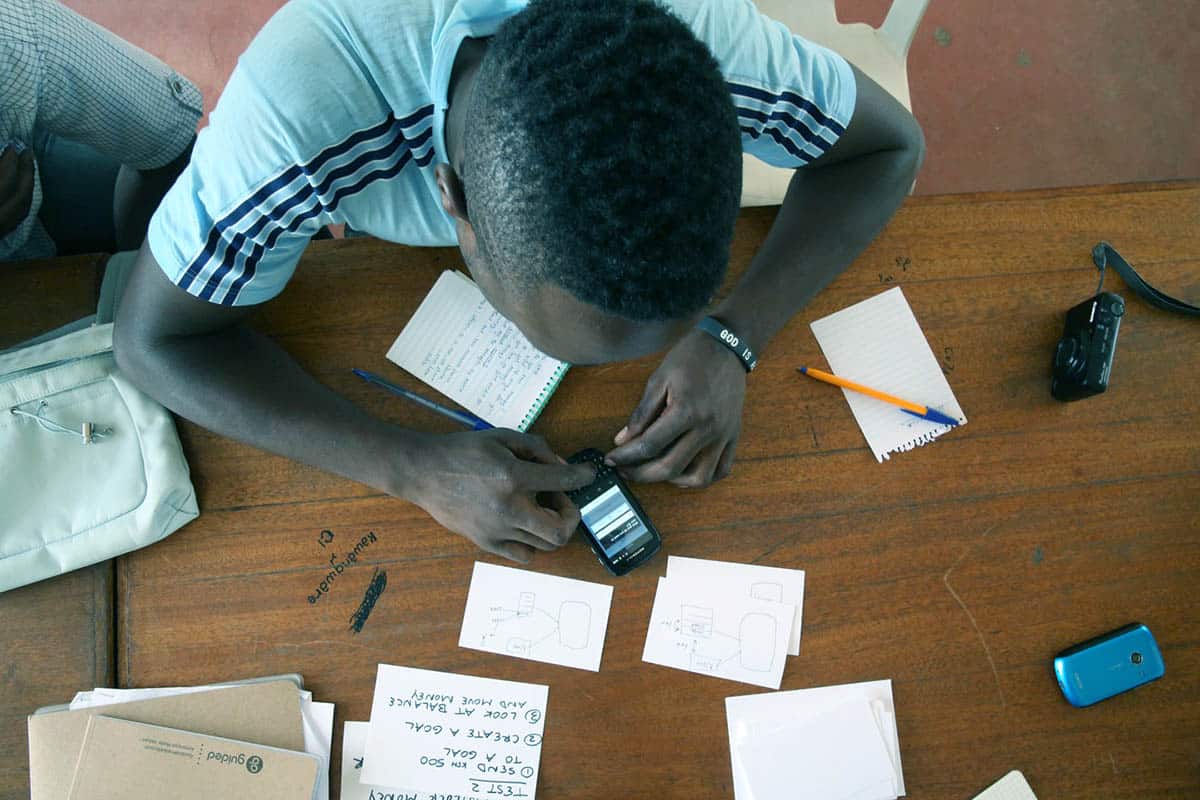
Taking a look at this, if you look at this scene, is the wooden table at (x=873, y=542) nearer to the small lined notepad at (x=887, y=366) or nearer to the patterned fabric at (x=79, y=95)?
the small lined notepad at (x=887, y=366)

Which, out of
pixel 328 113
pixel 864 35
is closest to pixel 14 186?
pixel 328 113

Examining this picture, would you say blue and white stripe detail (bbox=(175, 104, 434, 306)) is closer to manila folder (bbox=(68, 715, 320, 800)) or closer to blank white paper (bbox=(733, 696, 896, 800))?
manila folder (bbox=(68, 715, 320, 800))

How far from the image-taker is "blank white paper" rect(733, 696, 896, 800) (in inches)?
31.9

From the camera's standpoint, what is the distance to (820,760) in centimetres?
82

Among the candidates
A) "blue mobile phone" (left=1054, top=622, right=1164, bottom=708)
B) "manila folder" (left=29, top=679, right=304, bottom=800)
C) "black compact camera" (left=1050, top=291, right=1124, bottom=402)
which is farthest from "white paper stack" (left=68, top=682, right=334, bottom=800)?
"black compact camera" (left=1050, top=291, right=1124, bottom=402)

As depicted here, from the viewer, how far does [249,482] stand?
2.79 ft

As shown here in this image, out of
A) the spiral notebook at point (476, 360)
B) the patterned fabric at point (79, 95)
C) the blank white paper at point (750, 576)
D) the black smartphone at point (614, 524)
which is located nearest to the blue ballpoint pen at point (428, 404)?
the spiral notebook at point (476, 360)

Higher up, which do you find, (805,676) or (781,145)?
(781,145)

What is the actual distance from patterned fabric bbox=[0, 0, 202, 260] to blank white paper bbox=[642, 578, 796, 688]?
0.79 metres

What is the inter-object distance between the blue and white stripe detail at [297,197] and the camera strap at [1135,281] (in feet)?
2.64

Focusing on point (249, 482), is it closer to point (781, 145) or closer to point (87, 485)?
point (87, 485)

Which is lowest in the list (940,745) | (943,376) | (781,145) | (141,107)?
(940,745)

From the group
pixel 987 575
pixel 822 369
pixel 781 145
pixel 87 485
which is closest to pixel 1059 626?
pixel 987 575

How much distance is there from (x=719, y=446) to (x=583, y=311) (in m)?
0.34
